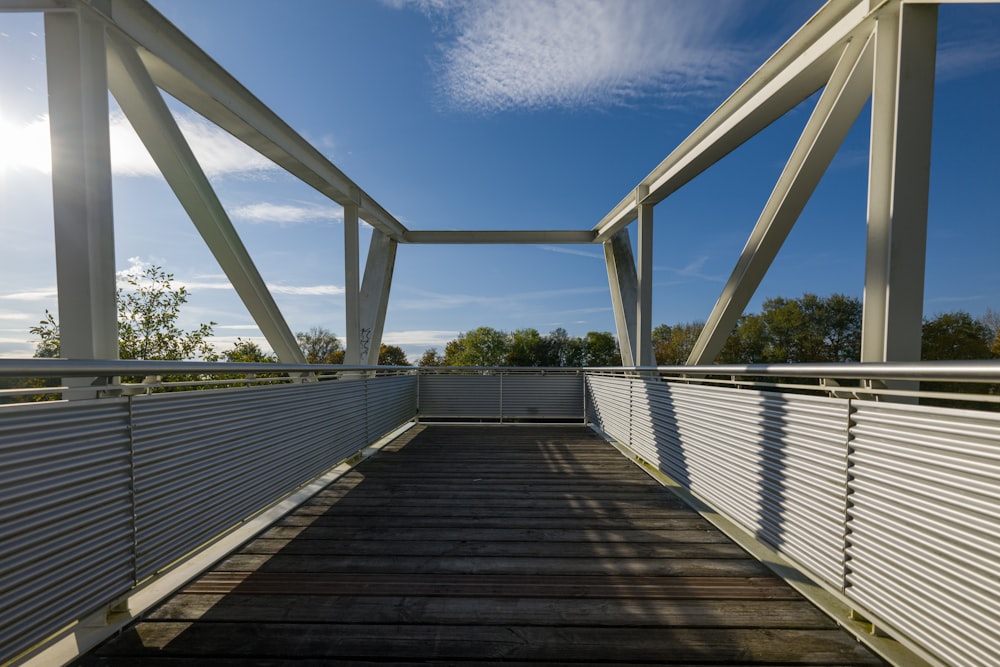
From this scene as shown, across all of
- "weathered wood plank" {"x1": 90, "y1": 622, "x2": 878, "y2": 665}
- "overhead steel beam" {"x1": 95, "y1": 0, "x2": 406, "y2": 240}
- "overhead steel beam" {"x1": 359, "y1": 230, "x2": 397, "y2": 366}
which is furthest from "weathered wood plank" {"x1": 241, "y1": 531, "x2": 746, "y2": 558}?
"overhead steel beam" {"x1": 359, "y1": 230, "x2": 397, "y2": 366}

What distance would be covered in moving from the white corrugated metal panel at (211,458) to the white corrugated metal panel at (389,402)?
1.55 m

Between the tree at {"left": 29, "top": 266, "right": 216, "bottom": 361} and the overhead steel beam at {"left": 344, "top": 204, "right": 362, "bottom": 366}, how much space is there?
3221 mm

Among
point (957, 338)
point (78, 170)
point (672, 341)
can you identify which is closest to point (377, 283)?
point (78, 170)

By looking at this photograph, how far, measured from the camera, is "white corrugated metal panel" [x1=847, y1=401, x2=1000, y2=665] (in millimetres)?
1353

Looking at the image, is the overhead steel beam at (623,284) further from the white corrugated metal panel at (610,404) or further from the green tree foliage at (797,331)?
the green tree foliage at (797,331)

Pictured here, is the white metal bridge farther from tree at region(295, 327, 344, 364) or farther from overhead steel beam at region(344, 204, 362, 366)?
tree at region(295, 327, 344, 364)

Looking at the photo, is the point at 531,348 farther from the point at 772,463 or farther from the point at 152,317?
the point at 772,463

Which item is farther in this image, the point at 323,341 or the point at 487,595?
the point at 323,341

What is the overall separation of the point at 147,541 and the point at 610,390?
5.26 metres

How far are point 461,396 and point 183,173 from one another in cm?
511

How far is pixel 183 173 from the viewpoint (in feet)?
11.1

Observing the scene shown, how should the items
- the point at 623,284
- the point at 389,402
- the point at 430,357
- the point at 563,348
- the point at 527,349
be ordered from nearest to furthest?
1. the point at 389,402
2. the point at 623,284
3. the point at 563,348
4. the point at 527,349
5. the point at 430,357

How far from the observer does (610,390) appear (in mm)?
6297

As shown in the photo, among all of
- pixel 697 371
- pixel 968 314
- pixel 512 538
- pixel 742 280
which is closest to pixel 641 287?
pixel 742 280
